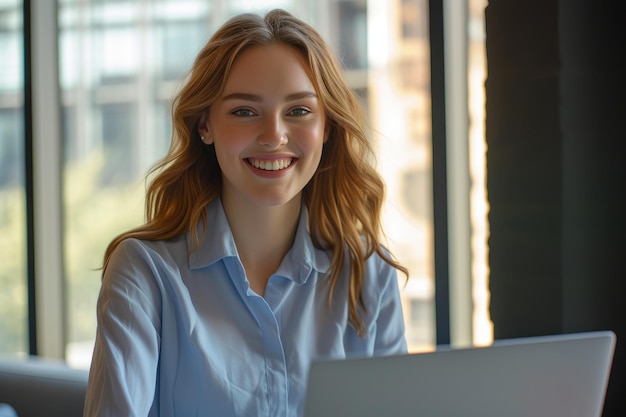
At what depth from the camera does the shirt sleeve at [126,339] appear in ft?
4.58

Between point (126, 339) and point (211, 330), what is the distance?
0.19 m

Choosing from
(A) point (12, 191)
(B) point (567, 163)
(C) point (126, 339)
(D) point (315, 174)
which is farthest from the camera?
(A) point (12, 191)

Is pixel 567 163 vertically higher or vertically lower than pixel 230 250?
higher

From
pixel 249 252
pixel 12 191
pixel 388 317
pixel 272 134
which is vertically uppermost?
pixel 272 134

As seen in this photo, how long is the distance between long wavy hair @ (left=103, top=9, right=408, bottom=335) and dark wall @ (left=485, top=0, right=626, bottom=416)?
0.69m

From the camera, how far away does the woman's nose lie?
1.52 m

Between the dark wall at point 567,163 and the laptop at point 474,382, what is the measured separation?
1.24 meters

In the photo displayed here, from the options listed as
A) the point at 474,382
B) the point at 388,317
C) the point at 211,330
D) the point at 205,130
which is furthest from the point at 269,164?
the point at 474,382

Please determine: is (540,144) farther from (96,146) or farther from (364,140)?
(96,146)

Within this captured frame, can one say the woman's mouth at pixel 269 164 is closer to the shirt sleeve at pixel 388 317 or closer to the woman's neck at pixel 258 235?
the woman's neck at pixel 258 235

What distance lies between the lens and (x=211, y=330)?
1567 millimetres

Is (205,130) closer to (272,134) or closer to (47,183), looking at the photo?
(272,134)

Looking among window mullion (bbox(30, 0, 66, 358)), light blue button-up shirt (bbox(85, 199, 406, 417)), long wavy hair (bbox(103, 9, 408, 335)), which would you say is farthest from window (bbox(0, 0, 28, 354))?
light blue button-up shirt (bbox(85, 199, 406, 417))

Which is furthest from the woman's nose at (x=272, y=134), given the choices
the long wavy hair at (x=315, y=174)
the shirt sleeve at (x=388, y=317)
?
the shirt sleeve at (x=388, y=317)
